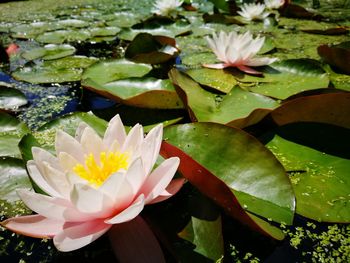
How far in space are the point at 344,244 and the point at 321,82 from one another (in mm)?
825

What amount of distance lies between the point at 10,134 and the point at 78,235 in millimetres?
664

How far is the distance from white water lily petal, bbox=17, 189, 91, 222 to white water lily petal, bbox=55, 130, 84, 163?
135mm

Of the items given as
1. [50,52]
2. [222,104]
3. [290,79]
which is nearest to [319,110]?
[222,104]

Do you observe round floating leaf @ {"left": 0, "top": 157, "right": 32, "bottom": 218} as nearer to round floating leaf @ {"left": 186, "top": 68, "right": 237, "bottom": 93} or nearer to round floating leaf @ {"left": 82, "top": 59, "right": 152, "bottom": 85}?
round floating leaf @ {"left": 82, "top": 59, "right": 152, "bottom": 85}

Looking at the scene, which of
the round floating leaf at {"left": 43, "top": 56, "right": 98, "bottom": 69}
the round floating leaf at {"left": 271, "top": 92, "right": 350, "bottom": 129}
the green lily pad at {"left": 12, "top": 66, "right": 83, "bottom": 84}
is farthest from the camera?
the round floating leaf at {"left": 43, "top": 56, "right": 98, "bottom": 69}

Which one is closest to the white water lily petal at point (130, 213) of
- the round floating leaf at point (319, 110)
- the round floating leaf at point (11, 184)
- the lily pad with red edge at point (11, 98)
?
the round floating leaf at point (11, 184)

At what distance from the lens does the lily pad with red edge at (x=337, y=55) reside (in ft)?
4.78

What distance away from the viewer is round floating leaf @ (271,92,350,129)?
90 cm

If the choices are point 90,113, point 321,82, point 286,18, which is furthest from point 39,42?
point 286,18

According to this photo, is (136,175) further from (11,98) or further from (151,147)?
(11,98)

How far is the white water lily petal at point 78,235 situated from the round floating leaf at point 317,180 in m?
0.46

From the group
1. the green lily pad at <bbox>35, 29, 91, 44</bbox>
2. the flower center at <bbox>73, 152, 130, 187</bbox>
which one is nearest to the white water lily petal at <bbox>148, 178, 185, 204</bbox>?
the flower center at <bbox>73, 152, 130, 187</bbox>

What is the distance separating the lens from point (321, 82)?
4.31ft

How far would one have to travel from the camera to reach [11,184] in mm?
856
